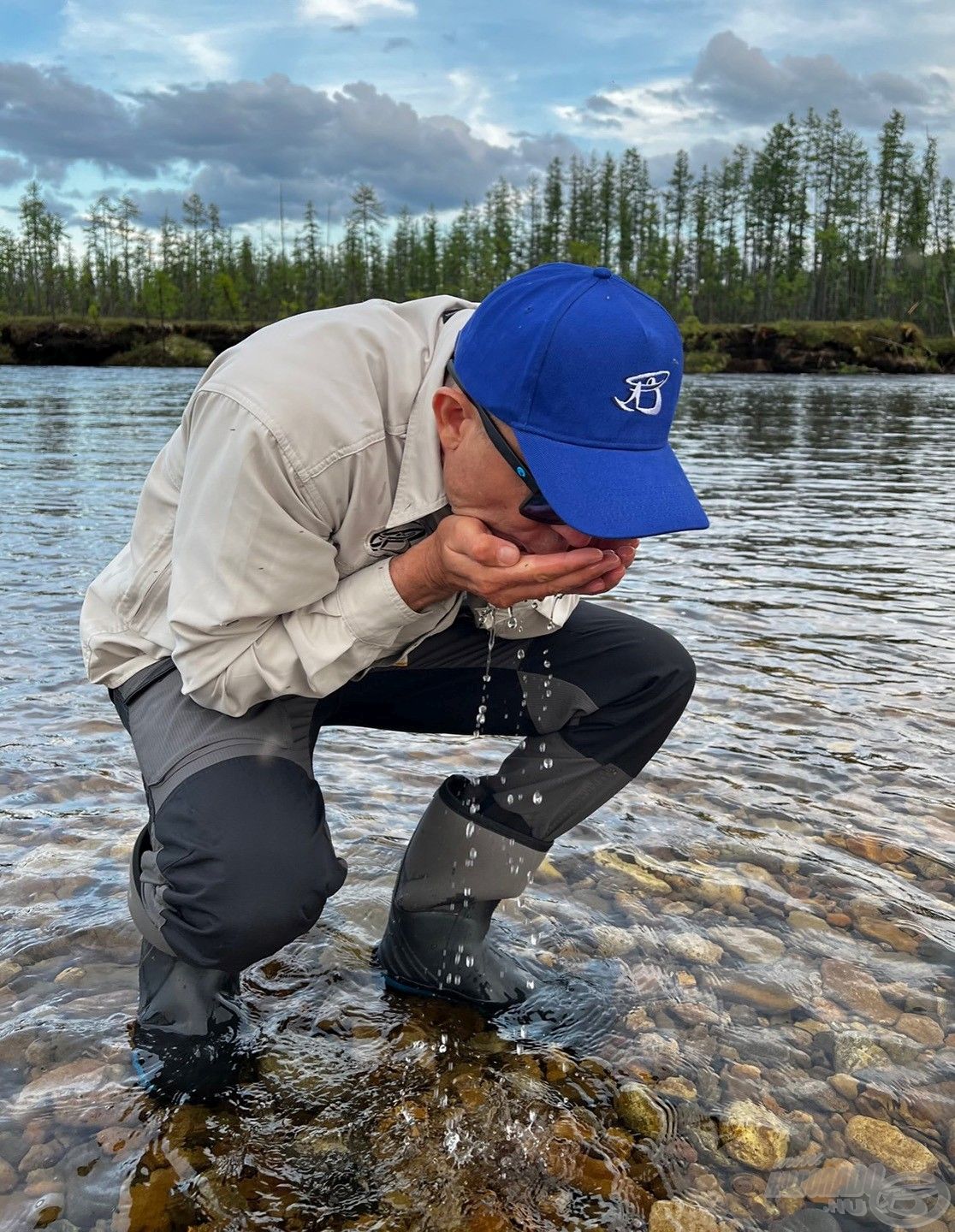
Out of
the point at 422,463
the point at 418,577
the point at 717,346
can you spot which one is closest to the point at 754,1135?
the point at 418,577

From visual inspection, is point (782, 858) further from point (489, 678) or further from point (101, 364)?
point (101, 364)

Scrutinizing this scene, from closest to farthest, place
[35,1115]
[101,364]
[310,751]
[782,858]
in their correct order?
[35,1115]
[310,751]
[782,858]
[101,364]

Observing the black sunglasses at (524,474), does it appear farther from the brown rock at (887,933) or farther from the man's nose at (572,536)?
the brown rock at (887,933)

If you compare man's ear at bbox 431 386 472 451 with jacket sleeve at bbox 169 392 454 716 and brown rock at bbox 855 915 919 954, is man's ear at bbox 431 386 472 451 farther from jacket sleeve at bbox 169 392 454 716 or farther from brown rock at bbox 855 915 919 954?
brown rock at bbox 855 915 919 954

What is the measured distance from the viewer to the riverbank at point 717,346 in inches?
2468

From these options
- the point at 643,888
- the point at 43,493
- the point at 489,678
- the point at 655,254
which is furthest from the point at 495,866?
the point at 655,254

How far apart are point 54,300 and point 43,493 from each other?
10243 cm

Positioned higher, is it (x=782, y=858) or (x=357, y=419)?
(x=357, y=419)

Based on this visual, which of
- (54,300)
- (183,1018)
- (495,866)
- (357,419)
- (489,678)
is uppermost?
(54,300)

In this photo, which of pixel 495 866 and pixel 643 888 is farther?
pixel 643 888

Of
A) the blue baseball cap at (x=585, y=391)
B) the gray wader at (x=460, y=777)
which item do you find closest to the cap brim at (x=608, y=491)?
the blue baseball cap at (x=585, y=391)

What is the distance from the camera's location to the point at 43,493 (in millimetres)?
11945

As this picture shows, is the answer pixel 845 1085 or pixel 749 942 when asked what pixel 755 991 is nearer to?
pixel 749 942

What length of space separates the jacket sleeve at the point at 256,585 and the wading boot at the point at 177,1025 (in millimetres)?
543
